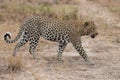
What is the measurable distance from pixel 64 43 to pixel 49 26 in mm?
587

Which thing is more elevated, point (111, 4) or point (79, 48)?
point (79, 48)

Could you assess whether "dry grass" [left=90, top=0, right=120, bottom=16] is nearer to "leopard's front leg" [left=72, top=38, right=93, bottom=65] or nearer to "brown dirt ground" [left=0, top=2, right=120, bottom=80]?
"brown dirt ground" [left=0, top=2, right=120, bottom=80]

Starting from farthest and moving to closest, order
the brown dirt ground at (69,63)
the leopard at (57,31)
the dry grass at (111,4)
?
the dry grass at (111,4)
the leopard at (57,31)
the brown dirt ground at (69,63)

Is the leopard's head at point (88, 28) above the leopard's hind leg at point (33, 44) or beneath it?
above

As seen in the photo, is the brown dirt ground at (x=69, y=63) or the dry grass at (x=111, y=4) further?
the dry grass at (x=111, y=4)

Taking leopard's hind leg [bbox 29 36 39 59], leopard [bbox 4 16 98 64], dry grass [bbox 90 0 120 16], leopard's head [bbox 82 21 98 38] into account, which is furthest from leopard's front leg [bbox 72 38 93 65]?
dry grass [bbox 90 0 120 16]

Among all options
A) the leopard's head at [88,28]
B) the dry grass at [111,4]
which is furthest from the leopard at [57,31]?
the dry grass at [111,4]

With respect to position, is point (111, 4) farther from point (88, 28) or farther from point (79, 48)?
point (79, 48)

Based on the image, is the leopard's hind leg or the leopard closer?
the leopard

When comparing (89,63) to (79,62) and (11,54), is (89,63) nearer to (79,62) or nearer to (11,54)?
(79,62)

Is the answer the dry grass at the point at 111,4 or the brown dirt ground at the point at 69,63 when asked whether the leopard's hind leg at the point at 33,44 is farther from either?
the dry grass at the point at 111,4

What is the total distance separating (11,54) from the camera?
13.0 meters

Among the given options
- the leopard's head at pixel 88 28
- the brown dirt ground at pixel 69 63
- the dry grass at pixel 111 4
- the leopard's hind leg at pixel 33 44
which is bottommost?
the dry grass at pixel 111 4

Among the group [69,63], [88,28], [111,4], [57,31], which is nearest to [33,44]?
[57,31]
